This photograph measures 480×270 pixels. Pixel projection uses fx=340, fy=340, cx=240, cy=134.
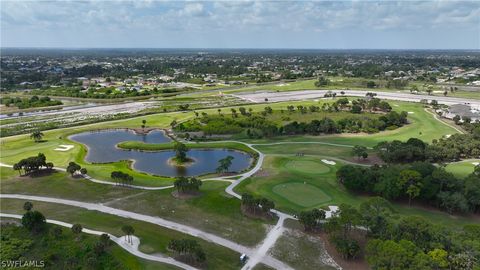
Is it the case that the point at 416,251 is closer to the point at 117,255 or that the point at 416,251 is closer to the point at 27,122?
the point at 117,255

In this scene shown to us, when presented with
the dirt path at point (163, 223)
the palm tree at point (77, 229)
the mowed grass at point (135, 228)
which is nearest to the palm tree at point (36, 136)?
the dirt path at point (163, 223)

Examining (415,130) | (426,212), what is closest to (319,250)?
(426,212)

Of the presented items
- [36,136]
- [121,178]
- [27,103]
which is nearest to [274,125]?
[121,178]

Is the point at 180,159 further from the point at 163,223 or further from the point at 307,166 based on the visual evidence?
the point at 163,223

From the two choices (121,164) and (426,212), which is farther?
(121,164)

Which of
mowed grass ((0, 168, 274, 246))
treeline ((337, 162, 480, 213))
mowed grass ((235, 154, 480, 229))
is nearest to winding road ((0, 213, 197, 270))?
mowed grass ((0, 168, 274, 246))

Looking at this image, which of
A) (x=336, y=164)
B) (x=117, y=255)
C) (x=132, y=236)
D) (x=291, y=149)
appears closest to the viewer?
(x=117, y=255)
